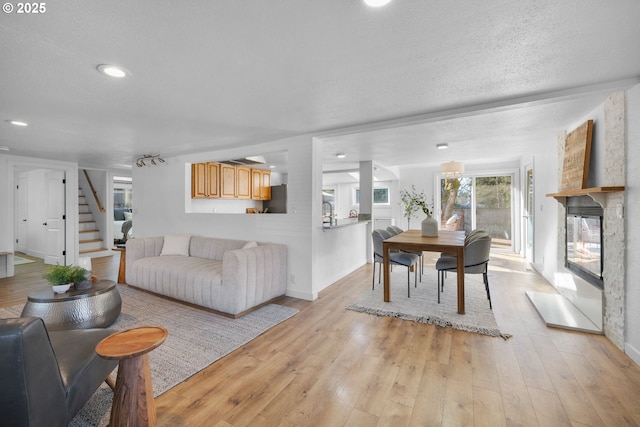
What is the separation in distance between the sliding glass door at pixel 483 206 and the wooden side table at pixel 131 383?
6.69 m

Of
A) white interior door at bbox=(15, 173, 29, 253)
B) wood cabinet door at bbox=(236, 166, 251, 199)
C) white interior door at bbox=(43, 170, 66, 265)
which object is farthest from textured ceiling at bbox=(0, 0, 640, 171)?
white interior door at bbox=(15, 173, 29, 253)

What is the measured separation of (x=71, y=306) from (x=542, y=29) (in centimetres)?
406

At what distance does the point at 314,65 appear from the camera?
1.88m

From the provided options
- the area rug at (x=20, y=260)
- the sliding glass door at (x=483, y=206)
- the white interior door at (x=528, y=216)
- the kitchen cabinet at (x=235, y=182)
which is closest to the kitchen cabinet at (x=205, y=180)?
the kitchen cabinet at (x=235, y=182)

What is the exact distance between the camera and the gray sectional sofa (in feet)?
9.72

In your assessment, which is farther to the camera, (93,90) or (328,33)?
(93,90)

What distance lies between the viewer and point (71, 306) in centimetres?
246

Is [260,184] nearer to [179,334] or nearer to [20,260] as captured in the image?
[179,334]

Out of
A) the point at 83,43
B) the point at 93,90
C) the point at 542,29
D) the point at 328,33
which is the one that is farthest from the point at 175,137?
the point at 542,29

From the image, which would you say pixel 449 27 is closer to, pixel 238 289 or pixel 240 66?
pixel 240 66

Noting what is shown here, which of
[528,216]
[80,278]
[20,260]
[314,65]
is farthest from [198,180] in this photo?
[528,216]

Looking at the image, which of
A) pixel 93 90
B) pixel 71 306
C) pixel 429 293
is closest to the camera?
pixel 93 90

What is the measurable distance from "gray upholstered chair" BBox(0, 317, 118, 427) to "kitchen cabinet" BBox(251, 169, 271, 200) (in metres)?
5.06

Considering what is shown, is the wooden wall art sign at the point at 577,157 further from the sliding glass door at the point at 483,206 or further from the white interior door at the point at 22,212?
the white interior door at the point at 22,212
